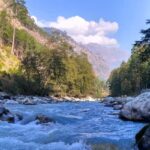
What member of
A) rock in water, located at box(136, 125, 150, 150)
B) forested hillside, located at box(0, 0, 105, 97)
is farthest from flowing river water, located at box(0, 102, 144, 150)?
forested hillside, located at box(0, 0, 105, 97)

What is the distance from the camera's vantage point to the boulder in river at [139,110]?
31087mm

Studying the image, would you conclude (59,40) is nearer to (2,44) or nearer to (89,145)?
(2,44)

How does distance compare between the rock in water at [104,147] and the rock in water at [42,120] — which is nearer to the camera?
the rock in water at [104,147]

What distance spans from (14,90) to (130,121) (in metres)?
57.6

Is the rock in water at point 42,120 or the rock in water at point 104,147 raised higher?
the rock in water at point 42,120

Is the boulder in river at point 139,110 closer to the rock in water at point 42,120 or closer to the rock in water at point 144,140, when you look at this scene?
the rock in water at point 42,120

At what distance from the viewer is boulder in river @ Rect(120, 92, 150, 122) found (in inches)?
1224

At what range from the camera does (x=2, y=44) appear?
144 m

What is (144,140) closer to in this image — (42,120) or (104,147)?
(104,147)

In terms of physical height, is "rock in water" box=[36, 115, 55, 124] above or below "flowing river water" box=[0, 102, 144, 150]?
above

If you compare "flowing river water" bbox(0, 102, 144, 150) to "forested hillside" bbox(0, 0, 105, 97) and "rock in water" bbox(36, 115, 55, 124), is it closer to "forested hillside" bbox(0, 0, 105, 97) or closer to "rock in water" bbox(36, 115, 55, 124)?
"rock in water" bbox(36, 115, 55, 124)

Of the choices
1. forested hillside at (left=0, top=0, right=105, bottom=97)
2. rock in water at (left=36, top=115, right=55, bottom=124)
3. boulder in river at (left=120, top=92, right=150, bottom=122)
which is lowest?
rock in water at (left=36, top=115, right=55, bottom=124)

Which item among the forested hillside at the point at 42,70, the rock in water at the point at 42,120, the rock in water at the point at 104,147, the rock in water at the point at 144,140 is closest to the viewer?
the rock in water at the point at 144,140

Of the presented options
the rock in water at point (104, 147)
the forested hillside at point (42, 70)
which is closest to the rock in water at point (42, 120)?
the rock in water at point (104, 147)
